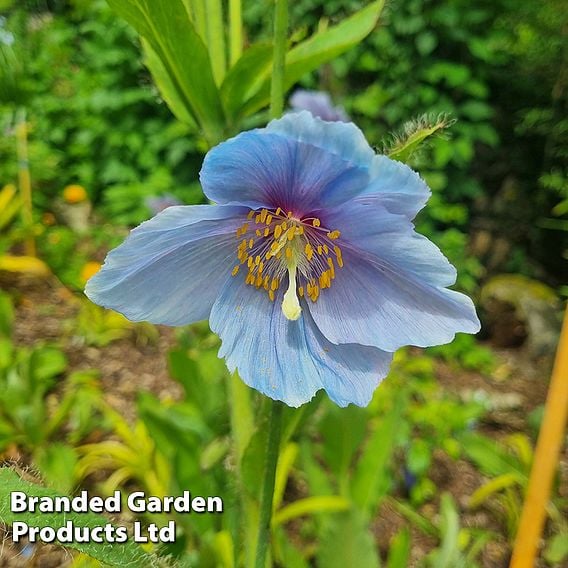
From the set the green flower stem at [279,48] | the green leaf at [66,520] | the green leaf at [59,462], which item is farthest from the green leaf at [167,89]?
the green leaf at [59,462]

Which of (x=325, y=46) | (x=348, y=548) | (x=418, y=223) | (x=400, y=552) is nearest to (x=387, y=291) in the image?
(x=325, y=46)

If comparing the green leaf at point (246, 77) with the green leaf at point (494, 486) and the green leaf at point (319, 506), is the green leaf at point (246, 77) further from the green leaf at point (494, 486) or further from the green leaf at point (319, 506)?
the green leaf at point (494, 486)

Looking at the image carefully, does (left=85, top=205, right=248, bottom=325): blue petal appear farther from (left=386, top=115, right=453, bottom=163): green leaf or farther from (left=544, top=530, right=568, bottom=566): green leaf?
(left=544, top=530, right=568, bottom=566): green leaf

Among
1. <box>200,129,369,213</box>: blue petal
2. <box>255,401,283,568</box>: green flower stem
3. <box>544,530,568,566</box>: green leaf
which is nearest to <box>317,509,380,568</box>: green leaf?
<box>255,401,283,568</box>: green flower stem

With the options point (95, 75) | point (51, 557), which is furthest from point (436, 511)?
point (95, 75)

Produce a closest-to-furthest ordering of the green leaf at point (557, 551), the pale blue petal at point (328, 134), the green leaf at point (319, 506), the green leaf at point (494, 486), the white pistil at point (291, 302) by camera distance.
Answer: the pale blue petal at point (328, 134) < the white pistil at point (291, 302) < the green leaf at point (319, 506) < the green leaf at point (557, 551) < the green leaf at point (494, 486)

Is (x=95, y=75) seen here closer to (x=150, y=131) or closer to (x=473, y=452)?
(x=150, y=131)
